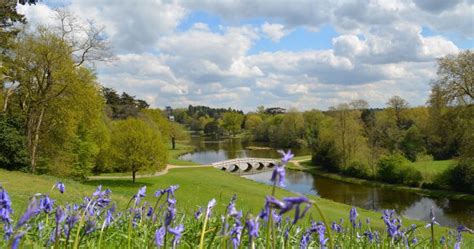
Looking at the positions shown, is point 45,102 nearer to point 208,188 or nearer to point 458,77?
point 208,188

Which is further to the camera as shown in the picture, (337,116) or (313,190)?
(337,116)

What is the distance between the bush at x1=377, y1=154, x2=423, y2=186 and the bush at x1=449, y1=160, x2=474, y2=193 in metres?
4.85

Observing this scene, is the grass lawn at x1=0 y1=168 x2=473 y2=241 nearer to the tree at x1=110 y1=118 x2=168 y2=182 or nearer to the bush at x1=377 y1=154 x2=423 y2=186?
the tree at x1=110 y1=118 x2=168 y2=182

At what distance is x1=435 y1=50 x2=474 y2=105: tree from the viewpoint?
40812mm

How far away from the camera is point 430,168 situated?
5503 cm

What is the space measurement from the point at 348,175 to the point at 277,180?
2542 inches

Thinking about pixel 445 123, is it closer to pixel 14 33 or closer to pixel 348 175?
pixel 348 175

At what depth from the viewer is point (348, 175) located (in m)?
63.8

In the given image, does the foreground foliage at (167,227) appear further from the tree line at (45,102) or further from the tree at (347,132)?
the tree at (347,132)

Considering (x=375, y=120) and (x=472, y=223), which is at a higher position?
(x=375, y=120)

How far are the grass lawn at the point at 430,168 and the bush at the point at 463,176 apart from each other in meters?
3.06

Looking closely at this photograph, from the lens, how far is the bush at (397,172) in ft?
175

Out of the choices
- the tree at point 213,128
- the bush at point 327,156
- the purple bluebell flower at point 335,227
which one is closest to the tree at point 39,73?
the purple bluebell flower at point 335,227

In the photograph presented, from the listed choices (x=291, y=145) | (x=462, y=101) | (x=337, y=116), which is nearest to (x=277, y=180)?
(x=462, y=101)
